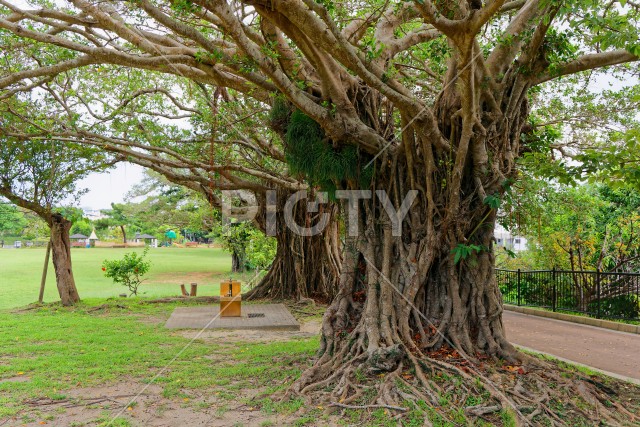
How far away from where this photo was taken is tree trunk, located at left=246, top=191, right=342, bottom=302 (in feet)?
44.8

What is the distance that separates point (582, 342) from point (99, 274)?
79.5 ft

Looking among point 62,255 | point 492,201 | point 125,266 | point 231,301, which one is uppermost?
point 492,201

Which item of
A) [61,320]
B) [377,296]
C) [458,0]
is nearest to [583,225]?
[377,296]

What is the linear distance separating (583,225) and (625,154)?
9.74 meters

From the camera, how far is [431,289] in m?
6.20

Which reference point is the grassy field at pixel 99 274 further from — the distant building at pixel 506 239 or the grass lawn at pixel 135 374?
the distant building at pixel 506 239

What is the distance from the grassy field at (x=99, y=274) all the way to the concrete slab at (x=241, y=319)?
5.93 metres

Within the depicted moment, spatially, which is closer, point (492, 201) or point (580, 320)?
point (492, 201)

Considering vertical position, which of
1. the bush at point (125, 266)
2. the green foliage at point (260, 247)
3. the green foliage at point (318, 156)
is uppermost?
the green foliage at point (318, 156)

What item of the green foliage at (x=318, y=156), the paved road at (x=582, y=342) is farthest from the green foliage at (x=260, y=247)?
the green foliage at (x=318, y=156)

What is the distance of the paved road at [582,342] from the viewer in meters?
7.02

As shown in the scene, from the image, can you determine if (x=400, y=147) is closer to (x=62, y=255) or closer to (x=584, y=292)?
(x=584, y=292)

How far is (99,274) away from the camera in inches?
1049

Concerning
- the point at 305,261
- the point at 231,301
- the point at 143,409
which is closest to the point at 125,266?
the point at 305,261
